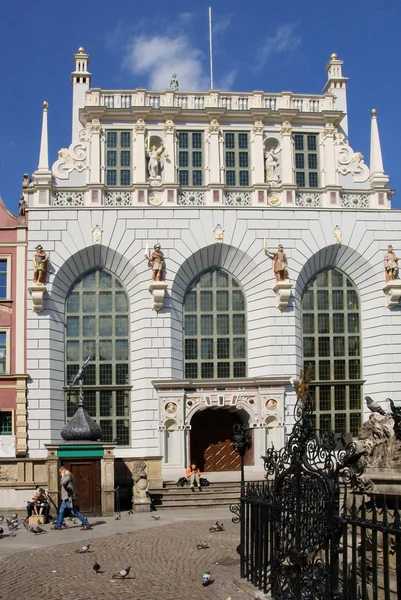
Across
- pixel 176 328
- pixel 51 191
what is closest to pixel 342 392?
pixel 176 328

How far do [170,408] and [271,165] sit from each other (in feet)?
43.0

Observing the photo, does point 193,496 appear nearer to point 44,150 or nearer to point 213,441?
point 213,441

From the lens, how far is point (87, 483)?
2722 centimetres

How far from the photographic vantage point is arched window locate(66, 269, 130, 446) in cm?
3912

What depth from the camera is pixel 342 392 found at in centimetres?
→ 4034

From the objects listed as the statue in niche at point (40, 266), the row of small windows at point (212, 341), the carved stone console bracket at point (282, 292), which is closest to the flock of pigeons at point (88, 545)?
the row of small windows at point (212, 341)

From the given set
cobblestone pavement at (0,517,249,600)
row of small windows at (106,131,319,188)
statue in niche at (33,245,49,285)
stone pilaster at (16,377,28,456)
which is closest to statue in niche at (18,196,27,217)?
statue in niche at (33,245,49,285)

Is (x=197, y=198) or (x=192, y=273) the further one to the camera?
(x=197, y=198)

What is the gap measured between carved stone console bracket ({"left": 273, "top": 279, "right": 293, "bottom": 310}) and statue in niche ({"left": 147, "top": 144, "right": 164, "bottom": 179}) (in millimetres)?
8047

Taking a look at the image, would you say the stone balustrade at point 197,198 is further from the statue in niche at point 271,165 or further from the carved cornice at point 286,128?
the carved cornice at point 286,128

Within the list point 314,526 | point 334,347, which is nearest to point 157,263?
point 334,347

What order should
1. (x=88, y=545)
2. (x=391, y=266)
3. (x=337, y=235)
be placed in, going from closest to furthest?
(x=88, y=545) < (x=391, y=266) < (x=337, y=235)

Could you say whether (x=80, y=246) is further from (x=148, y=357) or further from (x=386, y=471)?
(x=386, y=471)

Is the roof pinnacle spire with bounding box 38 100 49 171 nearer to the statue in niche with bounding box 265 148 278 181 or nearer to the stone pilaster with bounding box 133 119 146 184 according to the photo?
the stone pilaster with bounding box 133 119 146 184
